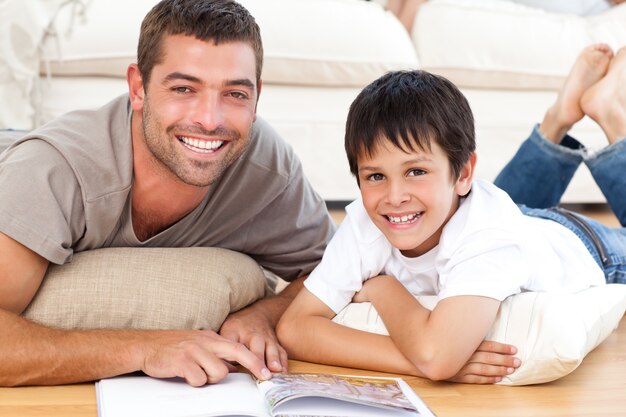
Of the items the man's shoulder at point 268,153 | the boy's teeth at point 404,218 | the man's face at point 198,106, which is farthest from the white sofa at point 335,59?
the boy's teeth at point 404,218

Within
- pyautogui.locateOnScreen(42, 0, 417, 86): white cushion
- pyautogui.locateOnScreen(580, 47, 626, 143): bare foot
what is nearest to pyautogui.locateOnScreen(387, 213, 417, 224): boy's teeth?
Result: pyautogui.locateOnScreen(580, 47, 626, 143): bare foot

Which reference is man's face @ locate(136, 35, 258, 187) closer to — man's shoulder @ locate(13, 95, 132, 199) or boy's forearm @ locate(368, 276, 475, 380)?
man's shoulder @ locate(13, 95, 132, 199)

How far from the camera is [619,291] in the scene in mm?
1623

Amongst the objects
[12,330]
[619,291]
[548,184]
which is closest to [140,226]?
[12,330]

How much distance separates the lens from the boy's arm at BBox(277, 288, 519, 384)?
139 centimetres

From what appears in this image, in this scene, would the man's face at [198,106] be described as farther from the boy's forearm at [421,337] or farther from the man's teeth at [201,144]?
the boy's forearm at [421,337]

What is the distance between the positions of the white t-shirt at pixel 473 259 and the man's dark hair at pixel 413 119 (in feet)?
0.32

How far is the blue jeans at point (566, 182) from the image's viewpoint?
176cm

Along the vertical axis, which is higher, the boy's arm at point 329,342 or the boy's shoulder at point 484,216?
the boy's shoulder at point 484,216

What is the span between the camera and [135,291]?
1440 mm

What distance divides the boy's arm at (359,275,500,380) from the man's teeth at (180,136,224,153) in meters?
0.42

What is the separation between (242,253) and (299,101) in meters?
1.24

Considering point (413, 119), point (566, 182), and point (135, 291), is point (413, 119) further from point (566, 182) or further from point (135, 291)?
point (566, 182)

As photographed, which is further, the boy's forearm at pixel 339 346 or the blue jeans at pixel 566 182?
the blue jeans at pixel 566 182
